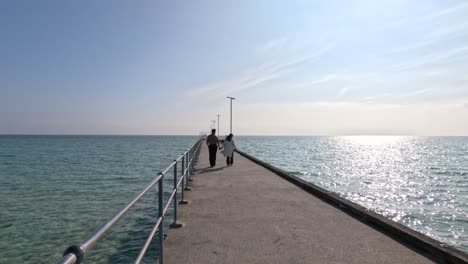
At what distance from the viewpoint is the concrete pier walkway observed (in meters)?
3.85

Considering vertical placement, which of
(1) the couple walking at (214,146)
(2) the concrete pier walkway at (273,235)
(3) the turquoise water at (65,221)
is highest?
(1) the couple walking at (214,146)

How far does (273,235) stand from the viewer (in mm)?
4664

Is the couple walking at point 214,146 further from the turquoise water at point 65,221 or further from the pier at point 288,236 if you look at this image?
the pier at point 288,236

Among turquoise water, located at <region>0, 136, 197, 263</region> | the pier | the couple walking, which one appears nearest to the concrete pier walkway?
the pier

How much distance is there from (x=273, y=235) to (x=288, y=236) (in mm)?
215

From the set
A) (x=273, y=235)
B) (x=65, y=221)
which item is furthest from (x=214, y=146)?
(x=273, y=235)

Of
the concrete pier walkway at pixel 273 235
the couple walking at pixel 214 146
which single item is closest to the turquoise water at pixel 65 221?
the concrete pier walkway at pixel 273 235

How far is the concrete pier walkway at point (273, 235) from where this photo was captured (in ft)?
12.6

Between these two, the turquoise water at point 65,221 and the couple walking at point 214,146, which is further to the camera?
the couple walking at point 214,146

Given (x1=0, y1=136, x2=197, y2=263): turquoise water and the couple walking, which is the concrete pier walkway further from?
the couple walking

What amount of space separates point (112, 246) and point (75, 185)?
1146 centimetres

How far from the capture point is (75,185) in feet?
54.1

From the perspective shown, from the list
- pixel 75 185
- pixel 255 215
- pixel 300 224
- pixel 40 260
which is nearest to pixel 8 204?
pixel 75 185

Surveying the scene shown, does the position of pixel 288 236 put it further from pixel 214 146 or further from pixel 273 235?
pixel 214 146
